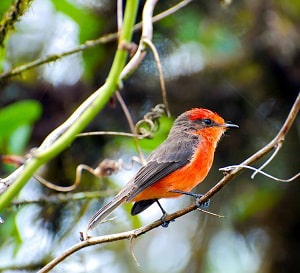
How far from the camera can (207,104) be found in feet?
14.2

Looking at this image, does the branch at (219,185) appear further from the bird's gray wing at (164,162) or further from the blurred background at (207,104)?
the blurred background at (207,104)

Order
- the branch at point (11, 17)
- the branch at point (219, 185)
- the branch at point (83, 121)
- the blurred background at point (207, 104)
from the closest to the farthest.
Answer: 1. the branch at point (83, 121)
2. the branch at point (219, 185)
3. the branch at point (11, 17)
4. the blurred background at point (207, 104)

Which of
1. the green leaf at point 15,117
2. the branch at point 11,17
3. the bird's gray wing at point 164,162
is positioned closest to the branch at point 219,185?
the bird's gray wing at point 164,162

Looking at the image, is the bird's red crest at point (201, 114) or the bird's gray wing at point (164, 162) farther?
the bird's red crest at point (201, 114)

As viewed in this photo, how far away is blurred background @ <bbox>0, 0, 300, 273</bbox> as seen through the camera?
13.5 ft

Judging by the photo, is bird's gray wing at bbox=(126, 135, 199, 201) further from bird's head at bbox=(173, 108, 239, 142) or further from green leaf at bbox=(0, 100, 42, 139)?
green leaf at bbox=(0, 100, 42, 139)

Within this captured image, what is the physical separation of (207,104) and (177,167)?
1.34 m

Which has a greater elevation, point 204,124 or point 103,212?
point 103,212

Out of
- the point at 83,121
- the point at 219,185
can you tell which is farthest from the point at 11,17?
the point at 83,121

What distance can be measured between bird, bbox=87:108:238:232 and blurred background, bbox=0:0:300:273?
0.80 metres

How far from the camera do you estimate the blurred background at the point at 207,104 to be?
4.11 meters

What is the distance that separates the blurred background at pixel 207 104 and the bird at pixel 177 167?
802 millimetres

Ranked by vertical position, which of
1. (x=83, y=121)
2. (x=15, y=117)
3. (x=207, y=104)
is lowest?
(x=207, y=104)

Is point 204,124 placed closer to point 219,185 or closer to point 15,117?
point 15,117
